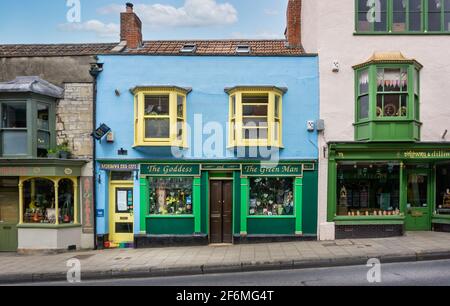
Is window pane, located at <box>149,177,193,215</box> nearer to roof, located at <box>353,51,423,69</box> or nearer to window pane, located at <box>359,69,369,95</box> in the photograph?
window pane, located at <box>359,69,369,95</box>

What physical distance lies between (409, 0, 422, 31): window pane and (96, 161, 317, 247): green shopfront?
5.86 meters

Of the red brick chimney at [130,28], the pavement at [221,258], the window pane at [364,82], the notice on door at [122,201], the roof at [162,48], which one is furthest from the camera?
the red brick chimney at [130,28]

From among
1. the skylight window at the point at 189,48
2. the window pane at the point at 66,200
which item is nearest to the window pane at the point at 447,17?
the skylight window at the point at 189,48

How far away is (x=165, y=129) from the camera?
13.5 metres

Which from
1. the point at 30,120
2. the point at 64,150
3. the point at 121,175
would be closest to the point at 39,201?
the point at 64,150

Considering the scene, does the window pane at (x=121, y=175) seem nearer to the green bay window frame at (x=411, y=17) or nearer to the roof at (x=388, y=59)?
the roof at (x=388, y=59)

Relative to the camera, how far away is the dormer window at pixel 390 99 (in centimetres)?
1294

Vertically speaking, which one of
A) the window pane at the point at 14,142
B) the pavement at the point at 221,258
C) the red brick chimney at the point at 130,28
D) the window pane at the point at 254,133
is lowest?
the pavement at the point at 221,258

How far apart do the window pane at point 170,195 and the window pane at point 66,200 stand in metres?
2.80

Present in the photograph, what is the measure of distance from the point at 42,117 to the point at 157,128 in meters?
4.04

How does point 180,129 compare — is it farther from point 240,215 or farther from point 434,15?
point 434,15

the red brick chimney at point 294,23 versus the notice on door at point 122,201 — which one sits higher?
the red brick chimney at point 294,23

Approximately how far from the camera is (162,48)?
15.7 metres

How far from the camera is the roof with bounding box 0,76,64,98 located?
13102 mm
